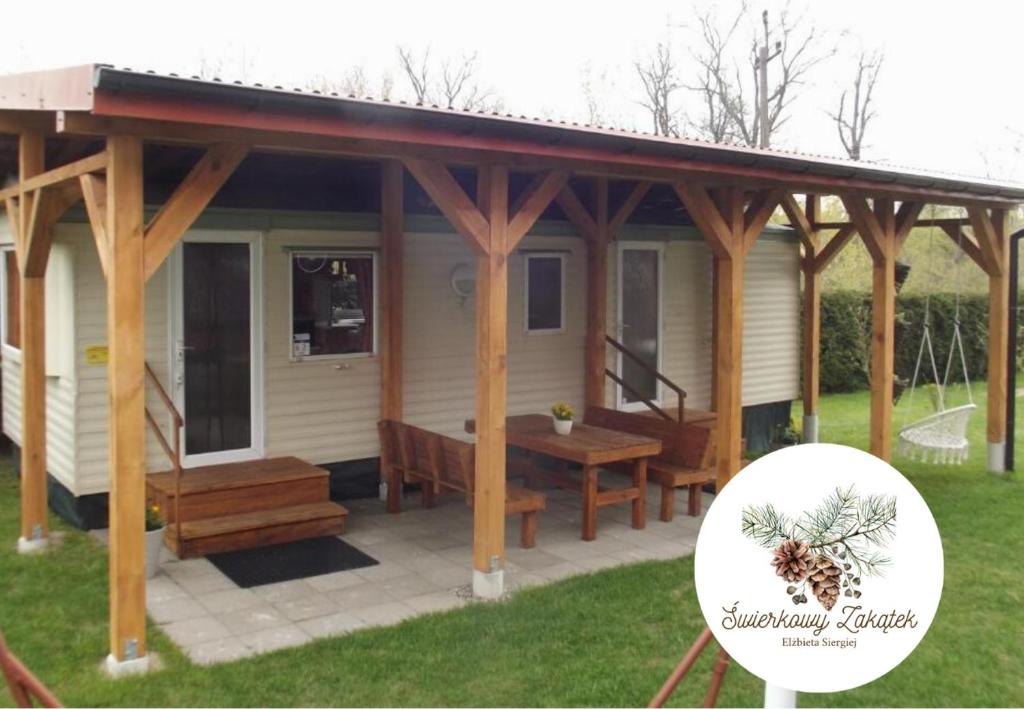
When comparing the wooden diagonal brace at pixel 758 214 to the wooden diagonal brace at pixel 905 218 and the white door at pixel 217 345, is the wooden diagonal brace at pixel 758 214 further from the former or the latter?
the white door at pixel 217 345

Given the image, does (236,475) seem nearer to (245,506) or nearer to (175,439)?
(245,506)

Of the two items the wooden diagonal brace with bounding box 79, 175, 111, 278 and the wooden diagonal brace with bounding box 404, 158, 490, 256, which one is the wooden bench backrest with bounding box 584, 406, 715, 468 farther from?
the wooden diagonal brace with bounding box 79, 175, 111, 278

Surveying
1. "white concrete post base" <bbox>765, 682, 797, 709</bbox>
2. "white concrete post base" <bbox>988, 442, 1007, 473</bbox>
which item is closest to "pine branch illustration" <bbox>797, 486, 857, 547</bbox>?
"white concrete post base" <bbox>765, 682, 797, 709</bbox>

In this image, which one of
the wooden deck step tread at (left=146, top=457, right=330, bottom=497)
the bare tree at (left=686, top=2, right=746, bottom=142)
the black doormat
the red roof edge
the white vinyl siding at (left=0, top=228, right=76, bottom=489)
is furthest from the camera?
Result: the bare tree at (left=686, top=2, right=746, bottom=142)

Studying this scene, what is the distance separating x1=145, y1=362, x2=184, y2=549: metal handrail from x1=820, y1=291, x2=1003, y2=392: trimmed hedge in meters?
11.0

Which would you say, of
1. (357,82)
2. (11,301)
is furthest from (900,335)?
(357,82)

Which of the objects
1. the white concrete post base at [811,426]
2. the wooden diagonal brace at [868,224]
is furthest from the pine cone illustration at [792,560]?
the white concrete post base at [811,426]

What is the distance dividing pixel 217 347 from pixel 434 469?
1.78m

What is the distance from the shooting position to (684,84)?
29.6m

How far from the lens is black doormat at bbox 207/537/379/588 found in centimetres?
594

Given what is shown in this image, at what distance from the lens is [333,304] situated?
7.66m

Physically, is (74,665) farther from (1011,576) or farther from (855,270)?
(855,270)

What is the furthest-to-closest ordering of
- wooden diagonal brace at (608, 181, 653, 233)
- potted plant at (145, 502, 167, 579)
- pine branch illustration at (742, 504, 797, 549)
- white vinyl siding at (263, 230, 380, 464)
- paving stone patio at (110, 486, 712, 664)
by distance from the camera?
1. wooden diagonal brace at (608, 181, 653, 233)
2. white vinyl siding at (263, 230, 380, 464)
3. potted plant at (145, 502, 167, 579)
4. paving stone patio at (110, 486, 712, 664)
5. pine branch illustration at (742, 504, 797, 549)

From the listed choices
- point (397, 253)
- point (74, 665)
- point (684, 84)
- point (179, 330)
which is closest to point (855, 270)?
point (684, 84)
